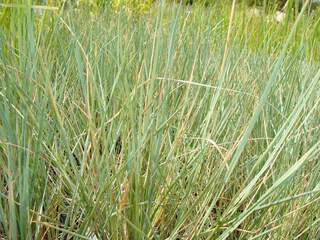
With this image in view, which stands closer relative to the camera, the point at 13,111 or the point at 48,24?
the point at 13,111

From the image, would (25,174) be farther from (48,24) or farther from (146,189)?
(48,24)

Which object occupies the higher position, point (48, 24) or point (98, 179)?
point (48, 24)

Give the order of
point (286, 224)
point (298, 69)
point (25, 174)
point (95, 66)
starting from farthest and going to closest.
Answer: point (298, 69), point (95, 66), point (286, 224), point (25, 174)

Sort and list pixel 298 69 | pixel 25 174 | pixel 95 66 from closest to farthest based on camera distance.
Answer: pixel 25 174 < pixel 95 66 < pixel 298 69

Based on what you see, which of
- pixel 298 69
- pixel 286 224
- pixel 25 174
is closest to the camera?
pixel 25 174

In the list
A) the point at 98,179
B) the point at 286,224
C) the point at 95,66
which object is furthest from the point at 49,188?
the point at 286,224

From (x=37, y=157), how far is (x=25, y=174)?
33 mm

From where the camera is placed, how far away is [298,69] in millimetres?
1059

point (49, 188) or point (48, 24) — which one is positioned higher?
point (48, 24)

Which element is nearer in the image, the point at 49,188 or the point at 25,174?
the point at 25,174

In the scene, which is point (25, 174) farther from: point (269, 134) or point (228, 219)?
point (269, 134)

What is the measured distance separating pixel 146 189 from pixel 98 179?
2.7 inches

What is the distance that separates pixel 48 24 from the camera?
112 centimetres

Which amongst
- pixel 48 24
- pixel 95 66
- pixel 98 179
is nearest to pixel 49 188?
pixel 98 179
